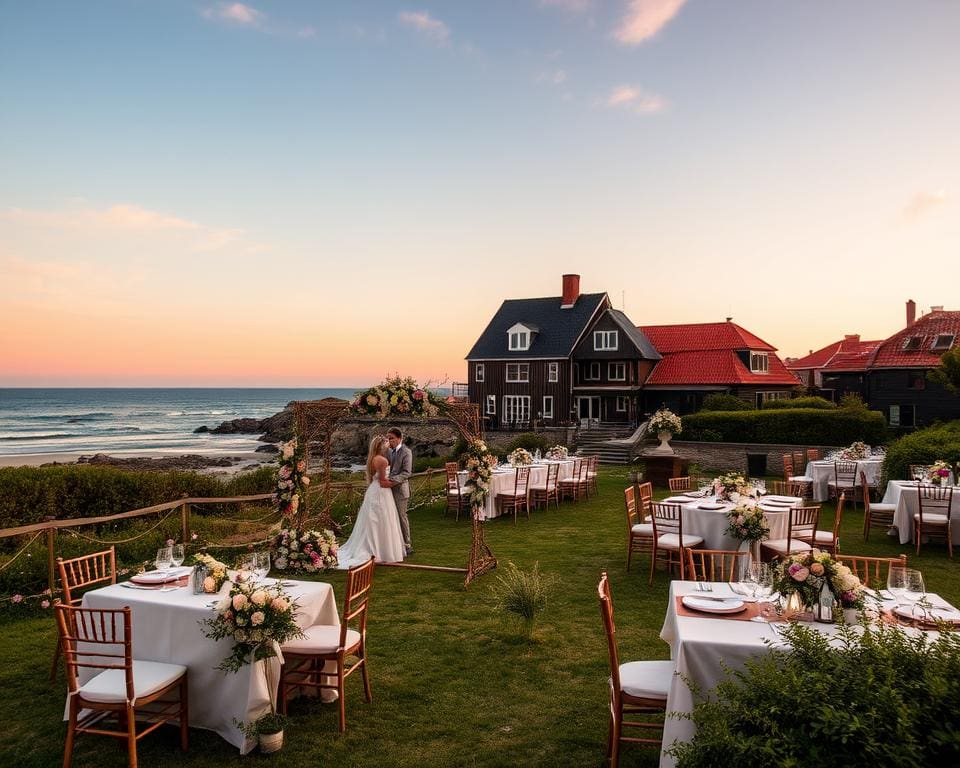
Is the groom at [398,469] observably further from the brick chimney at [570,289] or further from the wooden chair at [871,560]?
the brick chimney at [570,289]

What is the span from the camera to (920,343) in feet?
123

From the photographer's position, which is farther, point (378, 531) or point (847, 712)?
point (378, 531)

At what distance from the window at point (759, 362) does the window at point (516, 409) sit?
13.4 metres

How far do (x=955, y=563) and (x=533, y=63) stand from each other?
504 inches

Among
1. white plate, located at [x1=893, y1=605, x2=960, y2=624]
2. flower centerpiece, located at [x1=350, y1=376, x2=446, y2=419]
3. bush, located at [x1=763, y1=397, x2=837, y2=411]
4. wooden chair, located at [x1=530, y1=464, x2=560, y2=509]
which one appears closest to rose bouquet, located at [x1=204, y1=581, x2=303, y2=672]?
white plate, located at [x1=893, y1=605, x2=960, y2=624]

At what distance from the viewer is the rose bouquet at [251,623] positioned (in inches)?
196

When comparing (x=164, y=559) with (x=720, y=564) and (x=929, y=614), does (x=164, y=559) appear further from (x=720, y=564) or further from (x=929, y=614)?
(x=929, y=614)

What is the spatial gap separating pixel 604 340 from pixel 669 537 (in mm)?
29441

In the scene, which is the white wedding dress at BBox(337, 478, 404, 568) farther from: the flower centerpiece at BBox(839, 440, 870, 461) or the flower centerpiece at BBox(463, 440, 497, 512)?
the flower centerpiece at BBox(839, 440, 870, 461)

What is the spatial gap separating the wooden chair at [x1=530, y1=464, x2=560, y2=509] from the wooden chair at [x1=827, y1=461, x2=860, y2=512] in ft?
22.9

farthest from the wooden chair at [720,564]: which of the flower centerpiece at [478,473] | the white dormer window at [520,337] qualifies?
the white dormer window at [520,337]

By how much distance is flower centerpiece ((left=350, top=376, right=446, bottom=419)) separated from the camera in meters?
10.3

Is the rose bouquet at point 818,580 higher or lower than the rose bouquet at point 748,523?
higher

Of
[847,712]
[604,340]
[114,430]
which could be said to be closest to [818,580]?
[847,712]
